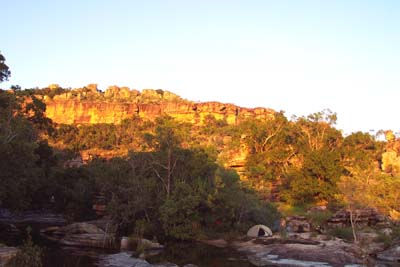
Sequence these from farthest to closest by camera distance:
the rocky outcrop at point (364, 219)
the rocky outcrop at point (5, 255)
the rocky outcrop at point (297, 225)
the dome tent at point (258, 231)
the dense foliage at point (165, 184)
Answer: the rocky outcrop at point (297, 225), the rocky outcrop at point (364, 219), the dome tent at point (258, 231), the dense foliage at point (165, 184), the rocky outcrop at point (5, 255)

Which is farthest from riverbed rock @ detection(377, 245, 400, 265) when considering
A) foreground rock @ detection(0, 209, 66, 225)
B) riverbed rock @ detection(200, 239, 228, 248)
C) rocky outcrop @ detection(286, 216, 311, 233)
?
foreground rock @ detection(0, 209, 66, 225)

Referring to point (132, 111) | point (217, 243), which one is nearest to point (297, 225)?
point (217, 243)

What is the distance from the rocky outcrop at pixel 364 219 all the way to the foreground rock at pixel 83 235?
1981 centimetres

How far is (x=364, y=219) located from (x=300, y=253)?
14478 mm

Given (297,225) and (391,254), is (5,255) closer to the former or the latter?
(391,254)

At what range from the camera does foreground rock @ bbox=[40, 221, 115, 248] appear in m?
26.1

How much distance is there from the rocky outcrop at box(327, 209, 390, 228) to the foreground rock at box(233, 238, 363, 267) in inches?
375

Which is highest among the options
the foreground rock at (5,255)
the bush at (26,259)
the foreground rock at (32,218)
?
the bush at (26,259)

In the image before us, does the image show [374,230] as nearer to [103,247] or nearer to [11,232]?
[103,247]

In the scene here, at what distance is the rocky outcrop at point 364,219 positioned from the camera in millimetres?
35406

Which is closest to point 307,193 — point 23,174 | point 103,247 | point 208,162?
point 208,162

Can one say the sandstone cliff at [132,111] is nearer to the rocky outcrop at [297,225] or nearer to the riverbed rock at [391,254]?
the rocky outcrop at [297,225]

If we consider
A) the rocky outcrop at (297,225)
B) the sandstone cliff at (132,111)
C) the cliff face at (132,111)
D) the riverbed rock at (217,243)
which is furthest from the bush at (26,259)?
the cliff face at (132,111)

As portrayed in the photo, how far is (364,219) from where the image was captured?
3550 centimetres
